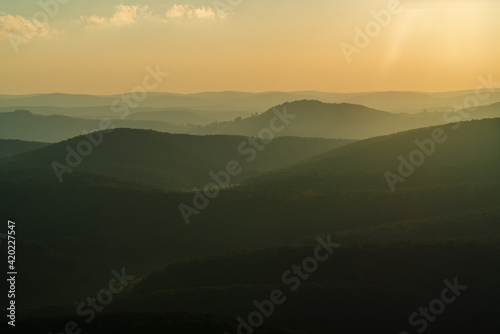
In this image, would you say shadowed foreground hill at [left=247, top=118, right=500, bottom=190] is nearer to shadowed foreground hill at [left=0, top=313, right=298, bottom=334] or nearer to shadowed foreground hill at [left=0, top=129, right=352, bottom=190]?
shadowed foreground hill at [left=0, top=129, right=352, bottom=190]

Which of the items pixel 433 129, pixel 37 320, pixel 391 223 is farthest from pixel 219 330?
pixel 433 129

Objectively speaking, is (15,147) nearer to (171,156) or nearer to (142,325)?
(171,156)

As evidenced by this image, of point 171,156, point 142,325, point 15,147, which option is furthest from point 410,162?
point 15,147

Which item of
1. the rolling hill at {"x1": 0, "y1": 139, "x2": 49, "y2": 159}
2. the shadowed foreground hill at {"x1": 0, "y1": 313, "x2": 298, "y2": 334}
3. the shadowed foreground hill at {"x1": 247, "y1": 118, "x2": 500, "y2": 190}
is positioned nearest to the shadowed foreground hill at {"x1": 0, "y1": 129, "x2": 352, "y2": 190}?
the shadowed foreground hill at {"x1": 247, "y1": 118, "x2": 500, "y2": 190}

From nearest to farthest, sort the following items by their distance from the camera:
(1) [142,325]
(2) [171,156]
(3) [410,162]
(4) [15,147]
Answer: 1. (1) [142,325]
2. (3) [410,162]
3. (2) [171,156]
4. (4) [15,147]

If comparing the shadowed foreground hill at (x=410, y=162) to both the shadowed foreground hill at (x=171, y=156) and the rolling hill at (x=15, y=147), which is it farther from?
the rolling hill at (x=15, y=147)

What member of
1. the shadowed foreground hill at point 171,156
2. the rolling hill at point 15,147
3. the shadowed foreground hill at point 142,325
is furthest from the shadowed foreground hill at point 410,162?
the rolling hill at point 15,147
